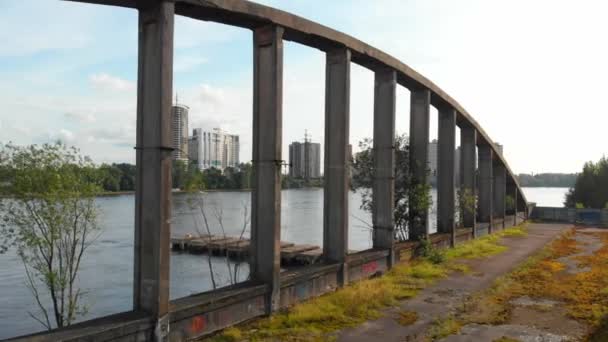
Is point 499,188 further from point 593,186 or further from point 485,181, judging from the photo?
point 593,186

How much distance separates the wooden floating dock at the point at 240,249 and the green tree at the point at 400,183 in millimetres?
10459

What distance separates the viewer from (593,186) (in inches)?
2446

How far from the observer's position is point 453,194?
886 inches

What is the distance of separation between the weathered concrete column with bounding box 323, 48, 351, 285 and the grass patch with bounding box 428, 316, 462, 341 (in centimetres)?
366

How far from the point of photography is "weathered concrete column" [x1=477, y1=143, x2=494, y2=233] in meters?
31.3

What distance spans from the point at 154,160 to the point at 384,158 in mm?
10014

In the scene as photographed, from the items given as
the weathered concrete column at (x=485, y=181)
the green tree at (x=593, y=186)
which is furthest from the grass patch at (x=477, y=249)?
the green tree at (x=593, y=186)

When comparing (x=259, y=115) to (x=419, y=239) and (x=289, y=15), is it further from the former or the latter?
(x=419, y=239)

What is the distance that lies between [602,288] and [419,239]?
6783 mm

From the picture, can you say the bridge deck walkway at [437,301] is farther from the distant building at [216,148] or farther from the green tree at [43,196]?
the distant building at [216,148]

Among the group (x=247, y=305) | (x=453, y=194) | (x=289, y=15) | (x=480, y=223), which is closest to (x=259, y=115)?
(x=289, y=15)

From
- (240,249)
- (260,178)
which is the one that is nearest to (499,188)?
(240,249)

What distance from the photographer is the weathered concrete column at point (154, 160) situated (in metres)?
8.40

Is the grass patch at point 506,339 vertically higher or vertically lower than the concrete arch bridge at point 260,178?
lower
